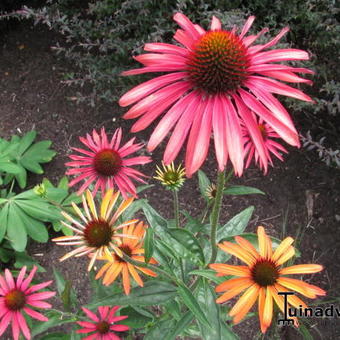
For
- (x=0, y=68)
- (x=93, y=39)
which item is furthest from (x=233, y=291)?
(x=0, y=68)

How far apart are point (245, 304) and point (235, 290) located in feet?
0.13

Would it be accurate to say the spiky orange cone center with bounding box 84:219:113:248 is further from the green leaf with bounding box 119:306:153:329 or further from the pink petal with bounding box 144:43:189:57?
the green leaf with bounding box 119:306:153:329

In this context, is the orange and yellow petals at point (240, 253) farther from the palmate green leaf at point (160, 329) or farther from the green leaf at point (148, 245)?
the palmate green leaf at point (160, 329)

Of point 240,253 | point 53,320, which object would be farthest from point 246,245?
point 53,320

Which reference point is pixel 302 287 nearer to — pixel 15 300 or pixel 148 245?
pixel 148 245

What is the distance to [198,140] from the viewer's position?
770 mm

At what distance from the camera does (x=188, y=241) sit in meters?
1.08

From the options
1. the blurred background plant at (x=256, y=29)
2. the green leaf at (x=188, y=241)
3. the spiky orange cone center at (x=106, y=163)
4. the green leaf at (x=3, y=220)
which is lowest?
the green leaf at (x=188, y=241)

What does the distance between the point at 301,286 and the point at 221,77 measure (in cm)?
51

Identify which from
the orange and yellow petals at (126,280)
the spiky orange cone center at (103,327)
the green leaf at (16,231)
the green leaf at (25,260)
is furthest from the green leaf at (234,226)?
the green leaf at (25,260)

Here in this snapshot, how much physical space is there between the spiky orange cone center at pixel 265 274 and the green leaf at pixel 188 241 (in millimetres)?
153

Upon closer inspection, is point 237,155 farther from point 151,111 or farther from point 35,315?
point 35,315

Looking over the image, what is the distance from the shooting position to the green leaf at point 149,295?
1.15 metres

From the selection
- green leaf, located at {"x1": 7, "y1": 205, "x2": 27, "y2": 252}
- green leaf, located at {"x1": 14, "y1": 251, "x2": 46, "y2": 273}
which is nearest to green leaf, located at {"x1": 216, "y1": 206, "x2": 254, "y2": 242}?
green leaf, located at {"x1": 7, "y1": 205, "x2": 27, "y2": 252}
